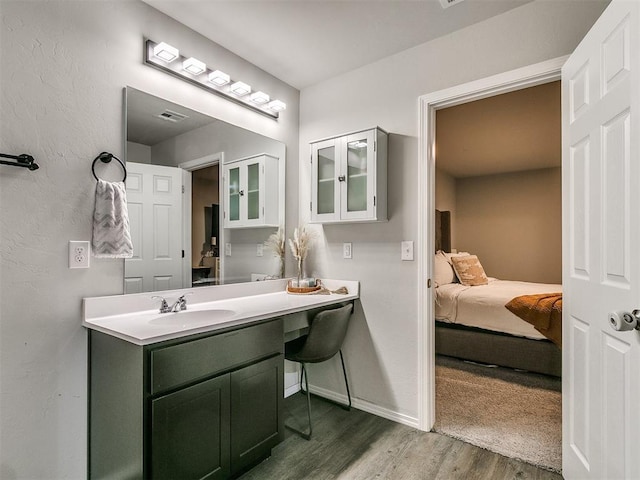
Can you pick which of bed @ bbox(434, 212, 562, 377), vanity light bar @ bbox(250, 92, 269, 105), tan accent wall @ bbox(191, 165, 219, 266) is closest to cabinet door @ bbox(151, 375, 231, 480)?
tan accent wall @ bbox(191, 165, 219, 266)

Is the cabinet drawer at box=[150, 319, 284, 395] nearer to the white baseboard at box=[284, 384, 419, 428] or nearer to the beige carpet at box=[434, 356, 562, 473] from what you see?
the white baseboard at box=[284, 384, 419, 428]

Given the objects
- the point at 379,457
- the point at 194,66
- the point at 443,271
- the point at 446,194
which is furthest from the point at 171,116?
the point at 446,194

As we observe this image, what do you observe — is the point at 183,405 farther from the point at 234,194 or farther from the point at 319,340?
Result: the point at 234,194

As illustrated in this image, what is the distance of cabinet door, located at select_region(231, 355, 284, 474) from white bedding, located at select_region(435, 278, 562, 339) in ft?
7.25

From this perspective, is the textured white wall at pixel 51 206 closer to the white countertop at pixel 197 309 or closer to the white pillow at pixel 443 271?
the white countertop at pixel 197 309

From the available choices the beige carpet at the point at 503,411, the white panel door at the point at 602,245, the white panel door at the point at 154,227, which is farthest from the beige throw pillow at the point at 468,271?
the white panel door at the point at 154,227

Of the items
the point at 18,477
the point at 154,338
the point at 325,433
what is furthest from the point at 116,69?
the point at 325,433

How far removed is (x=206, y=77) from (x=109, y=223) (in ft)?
3.56

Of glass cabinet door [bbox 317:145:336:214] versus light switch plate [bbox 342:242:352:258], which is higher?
glass cabinet door [bbox 317:145:336:214]

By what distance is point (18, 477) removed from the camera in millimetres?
1454

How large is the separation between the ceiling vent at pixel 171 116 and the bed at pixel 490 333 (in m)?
2.56

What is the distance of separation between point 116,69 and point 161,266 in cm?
102

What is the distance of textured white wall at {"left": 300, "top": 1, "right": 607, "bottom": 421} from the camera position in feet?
6.43

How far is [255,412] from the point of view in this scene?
1745 mm
